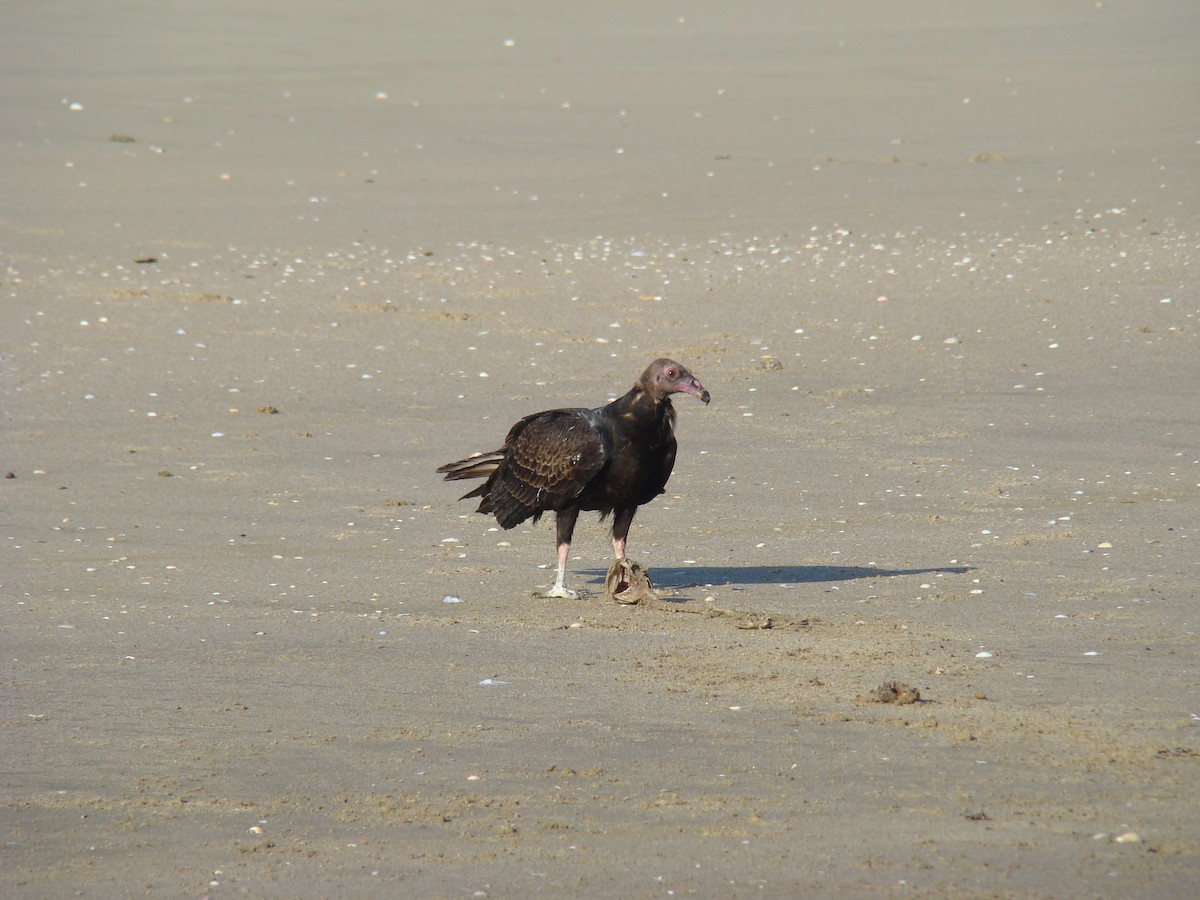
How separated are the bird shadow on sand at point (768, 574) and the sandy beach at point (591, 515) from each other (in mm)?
58

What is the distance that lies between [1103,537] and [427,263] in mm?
8071

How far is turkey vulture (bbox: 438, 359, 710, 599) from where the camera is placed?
320 inches

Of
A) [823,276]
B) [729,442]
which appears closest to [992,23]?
[823,276]

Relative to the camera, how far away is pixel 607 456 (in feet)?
26.7

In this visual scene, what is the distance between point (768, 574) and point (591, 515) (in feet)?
8.65

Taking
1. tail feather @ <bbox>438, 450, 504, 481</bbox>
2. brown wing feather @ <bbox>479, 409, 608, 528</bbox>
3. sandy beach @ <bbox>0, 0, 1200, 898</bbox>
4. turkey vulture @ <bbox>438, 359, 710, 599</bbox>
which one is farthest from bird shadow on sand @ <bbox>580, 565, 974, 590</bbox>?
tail feather @ <bbox>438, 450, 504, 481</bbox>

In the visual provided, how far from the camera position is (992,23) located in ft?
91.8

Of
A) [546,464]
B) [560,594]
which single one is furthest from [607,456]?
[560,594]

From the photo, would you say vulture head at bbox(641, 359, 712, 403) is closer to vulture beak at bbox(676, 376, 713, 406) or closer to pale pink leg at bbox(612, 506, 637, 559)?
vulture beak at bbox(676, 376, 713, 406)

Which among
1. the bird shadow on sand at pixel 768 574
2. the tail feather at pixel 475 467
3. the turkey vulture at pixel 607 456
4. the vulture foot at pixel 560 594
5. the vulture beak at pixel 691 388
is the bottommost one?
the vulture foot at pixel 560 594

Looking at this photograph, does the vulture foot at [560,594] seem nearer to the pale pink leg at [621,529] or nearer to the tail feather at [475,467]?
the pale pink leg at [621,529]

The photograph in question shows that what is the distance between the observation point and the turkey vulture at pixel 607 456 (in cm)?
814

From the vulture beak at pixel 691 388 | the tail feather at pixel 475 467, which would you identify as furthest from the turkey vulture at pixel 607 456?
the tail feather at pixel 475 467

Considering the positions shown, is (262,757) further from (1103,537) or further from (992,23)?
(992,23)
